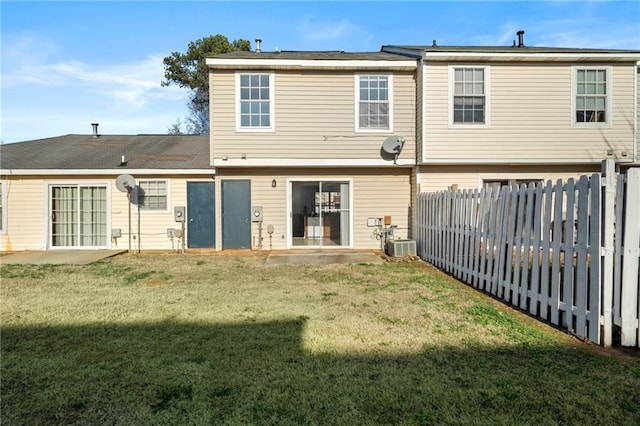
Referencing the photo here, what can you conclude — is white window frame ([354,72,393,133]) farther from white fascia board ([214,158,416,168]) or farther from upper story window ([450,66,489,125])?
upper story window ([450,66,489,125])

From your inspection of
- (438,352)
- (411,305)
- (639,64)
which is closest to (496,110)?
(639,64)

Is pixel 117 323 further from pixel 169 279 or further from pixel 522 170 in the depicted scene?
pixel 522 170

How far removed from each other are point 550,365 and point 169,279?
658cm

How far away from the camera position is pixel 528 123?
10.7 metres

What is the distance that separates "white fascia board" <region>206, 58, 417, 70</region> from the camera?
1082 cm

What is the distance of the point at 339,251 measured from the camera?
448 inches

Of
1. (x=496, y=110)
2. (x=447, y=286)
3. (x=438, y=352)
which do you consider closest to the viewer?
(x=438, y=352)

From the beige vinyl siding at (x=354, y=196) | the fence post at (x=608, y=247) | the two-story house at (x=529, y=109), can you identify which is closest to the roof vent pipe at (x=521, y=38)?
the two-story house at (x=529, y=109)

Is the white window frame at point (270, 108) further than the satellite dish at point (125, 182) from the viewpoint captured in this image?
No

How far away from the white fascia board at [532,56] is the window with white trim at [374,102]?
147cm

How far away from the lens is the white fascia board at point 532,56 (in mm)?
10266

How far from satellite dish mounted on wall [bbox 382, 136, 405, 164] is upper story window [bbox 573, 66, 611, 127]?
4.93 metres

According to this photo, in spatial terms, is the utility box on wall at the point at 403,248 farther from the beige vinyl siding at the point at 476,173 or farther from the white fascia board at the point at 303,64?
the white fascia board at the point at 303,64

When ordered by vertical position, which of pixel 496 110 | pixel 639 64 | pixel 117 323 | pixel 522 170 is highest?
pixel 639 64
